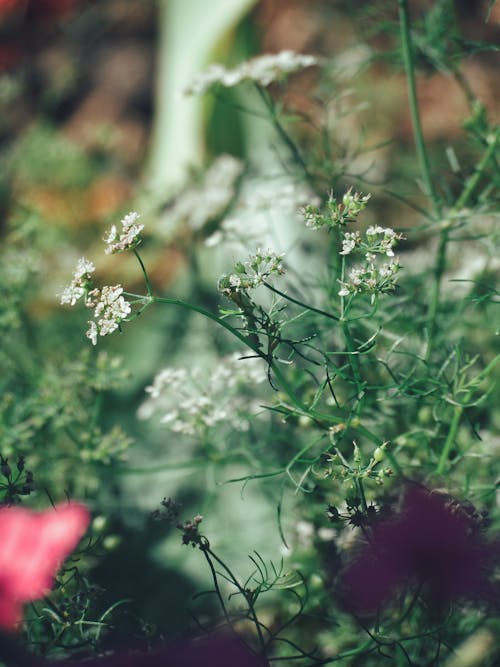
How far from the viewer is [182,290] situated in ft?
5.78

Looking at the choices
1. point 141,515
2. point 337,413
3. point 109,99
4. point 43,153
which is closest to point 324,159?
point 337,413

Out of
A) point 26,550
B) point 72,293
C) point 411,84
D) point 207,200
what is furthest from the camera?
point 207,200

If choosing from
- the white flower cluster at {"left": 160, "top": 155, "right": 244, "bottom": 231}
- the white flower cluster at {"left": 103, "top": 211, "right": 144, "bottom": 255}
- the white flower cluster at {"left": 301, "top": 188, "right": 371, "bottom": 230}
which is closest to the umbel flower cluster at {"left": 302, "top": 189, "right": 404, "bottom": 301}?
the white flower cluster at {"left": 301, "top": 188, "right": 371, "bottom": 230}

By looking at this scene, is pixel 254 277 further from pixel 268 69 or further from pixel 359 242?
pixel 268 69

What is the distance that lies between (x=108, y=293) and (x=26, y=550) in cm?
23

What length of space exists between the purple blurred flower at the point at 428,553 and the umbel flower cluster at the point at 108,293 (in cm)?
33

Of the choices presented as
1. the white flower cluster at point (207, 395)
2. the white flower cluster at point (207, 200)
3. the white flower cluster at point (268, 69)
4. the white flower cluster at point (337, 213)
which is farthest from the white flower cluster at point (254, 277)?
the white flower cluster at point (207, 200)

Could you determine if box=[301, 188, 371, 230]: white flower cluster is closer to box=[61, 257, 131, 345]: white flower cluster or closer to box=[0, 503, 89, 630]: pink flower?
box=[61, 257, 131, 345]: white flower cluster

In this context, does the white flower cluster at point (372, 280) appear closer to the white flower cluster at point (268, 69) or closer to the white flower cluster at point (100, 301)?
the white flower cluster at point (100, 301)

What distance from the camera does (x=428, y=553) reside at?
655 millimetres

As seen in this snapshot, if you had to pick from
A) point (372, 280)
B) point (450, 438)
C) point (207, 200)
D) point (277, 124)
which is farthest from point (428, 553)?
point (207, 200)

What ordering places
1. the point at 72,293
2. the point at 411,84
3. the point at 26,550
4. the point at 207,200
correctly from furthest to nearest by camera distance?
the point at 207,200, the point at 411,84, the point at 72,293, the point at 26,550

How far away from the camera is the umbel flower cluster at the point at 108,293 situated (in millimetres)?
585

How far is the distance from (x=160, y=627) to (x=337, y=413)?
0.47 metres
